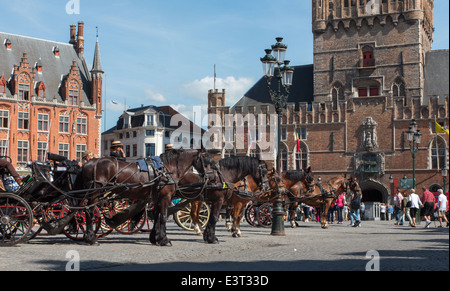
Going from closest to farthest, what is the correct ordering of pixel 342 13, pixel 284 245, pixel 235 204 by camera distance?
pixel 284 245
pixel 235 204
pixel 342 13

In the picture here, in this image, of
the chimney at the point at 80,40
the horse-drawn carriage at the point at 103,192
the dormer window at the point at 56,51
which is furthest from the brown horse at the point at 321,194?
the chimney at the point at 80,40

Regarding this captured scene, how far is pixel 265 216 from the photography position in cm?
1831

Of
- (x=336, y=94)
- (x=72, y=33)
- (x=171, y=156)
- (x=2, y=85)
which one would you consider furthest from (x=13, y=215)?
(x=72, y=33)

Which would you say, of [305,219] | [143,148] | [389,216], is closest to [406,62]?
[389,216]

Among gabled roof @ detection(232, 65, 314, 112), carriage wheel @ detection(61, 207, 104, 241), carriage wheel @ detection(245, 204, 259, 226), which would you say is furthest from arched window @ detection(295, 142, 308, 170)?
carriage wheel @ detection(61, 207, 104, 241)

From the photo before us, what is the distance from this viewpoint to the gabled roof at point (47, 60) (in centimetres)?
4441

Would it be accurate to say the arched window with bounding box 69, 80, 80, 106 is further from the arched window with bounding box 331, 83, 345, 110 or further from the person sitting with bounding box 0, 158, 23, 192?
the person sitting with bounding box 0, 158, 23, 192

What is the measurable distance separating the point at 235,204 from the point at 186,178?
2218mm

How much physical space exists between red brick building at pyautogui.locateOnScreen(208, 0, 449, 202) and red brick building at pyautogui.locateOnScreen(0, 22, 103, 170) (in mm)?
12001

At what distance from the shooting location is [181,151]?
39.5 ft

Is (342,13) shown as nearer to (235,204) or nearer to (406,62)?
(406,62)

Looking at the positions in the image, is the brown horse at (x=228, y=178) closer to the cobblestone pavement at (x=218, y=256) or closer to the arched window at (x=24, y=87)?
the cobblestone pavement at (x=218, y=256)

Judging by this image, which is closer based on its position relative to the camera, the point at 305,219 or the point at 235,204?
the point at 235,204

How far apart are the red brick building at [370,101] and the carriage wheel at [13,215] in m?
37.7
